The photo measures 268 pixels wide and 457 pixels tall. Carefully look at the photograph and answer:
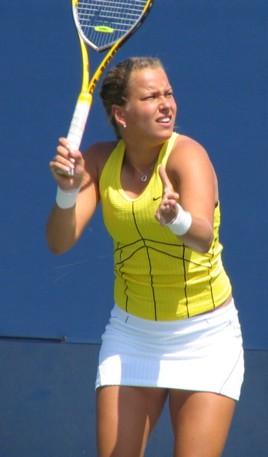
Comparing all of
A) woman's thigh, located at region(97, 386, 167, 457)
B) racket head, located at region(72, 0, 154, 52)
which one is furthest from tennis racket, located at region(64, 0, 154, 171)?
woman's thigh, located at region(97, 386, 167, 457)

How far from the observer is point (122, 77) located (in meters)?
3.74

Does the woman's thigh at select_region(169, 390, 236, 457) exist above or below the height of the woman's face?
below

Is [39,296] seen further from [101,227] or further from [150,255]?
[150,255]

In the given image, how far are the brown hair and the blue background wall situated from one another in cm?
104

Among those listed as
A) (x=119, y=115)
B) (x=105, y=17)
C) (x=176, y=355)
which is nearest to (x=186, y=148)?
(x=119, y=115)

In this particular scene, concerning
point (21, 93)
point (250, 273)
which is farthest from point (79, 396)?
point (21, 93)

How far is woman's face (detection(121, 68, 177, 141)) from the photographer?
364 cm

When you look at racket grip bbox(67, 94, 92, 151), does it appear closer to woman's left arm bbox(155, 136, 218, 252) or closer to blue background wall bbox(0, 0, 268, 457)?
woman's left arm bbox(155, 136, 218, 252)

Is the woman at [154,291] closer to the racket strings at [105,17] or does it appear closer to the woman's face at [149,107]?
the woman's face at [149,107]

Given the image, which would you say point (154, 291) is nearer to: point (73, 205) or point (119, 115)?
point (73, 205)

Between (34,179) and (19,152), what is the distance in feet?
0.42

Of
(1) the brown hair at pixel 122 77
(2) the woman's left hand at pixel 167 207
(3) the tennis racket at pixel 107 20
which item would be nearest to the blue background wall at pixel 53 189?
(3) the tennis racket at pixel 107 20

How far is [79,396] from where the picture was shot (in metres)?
5.02

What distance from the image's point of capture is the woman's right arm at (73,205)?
11.2ft
